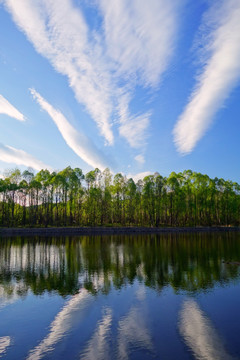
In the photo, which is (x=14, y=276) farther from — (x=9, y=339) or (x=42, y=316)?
(x=9, y=339)

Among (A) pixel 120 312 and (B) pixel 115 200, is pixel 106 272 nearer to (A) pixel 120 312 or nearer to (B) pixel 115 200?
(A) pixel 120 312

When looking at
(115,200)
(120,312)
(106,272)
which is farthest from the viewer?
(115,200)

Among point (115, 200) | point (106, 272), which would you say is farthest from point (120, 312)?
point (115, 200)

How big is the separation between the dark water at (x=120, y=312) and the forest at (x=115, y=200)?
65.9 meters

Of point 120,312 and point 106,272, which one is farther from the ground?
point 106,272

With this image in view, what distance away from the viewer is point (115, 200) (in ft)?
338

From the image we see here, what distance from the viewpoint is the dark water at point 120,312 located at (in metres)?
10.9

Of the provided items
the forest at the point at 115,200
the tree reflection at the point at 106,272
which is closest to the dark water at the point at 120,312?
the tree reflection at the point at 106,272

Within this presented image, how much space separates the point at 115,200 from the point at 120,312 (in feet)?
288

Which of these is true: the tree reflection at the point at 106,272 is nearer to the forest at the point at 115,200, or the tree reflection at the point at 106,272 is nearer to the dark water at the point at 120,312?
the dark water at the point at 120,312

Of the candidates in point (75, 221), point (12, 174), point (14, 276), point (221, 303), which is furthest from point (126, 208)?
point (221, 303)

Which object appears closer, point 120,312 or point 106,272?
point 120,312

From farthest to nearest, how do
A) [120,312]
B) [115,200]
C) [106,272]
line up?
[115,200] < [106,272] < [120,312]

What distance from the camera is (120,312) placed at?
15195 millimetres
